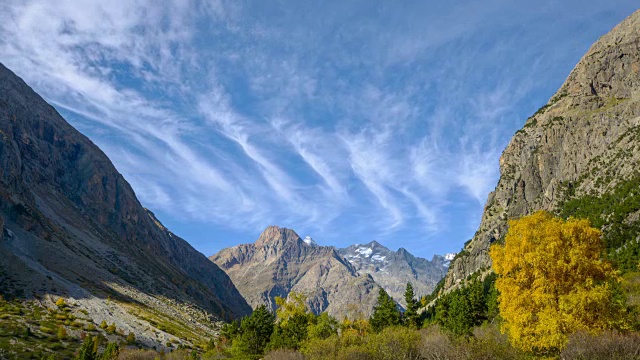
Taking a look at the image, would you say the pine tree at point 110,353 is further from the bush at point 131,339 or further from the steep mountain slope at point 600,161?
the steep mountain slope at point 600,161

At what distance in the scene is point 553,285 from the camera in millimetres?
26891

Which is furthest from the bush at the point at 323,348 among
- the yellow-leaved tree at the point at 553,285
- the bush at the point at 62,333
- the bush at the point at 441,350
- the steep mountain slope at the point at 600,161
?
the steep mountain slope at the point at 600,161

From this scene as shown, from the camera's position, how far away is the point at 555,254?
27094 mm

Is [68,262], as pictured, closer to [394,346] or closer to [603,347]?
[394,346]

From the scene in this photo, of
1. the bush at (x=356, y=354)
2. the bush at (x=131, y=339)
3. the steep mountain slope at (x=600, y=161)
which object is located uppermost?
the steep mountain slope at (x=600, y=161)

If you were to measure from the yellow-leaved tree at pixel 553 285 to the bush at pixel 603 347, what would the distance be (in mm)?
1225

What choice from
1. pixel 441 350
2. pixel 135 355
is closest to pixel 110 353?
pixel 135 355

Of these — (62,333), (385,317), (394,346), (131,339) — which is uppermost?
(385,317)

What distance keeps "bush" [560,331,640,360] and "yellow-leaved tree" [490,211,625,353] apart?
48.2 inches

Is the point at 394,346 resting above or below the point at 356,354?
above

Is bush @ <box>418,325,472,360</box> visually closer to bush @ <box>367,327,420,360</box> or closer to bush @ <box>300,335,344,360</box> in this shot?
bush @ <box>367,327,420,360</box>

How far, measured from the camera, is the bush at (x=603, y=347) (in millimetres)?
21438

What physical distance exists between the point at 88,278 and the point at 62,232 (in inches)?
1819

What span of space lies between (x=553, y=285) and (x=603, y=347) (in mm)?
5438
